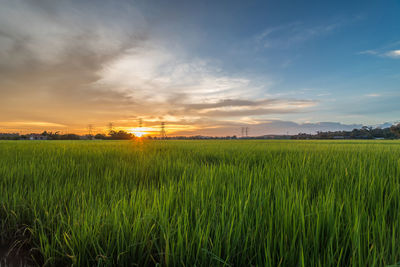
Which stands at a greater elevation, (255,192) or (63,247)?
(255,192)

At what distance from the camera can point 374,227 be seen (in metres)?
1.16

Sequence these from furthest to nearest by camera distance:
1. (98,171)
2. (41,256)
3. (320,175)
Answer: (98,171) < (320,175) < (41,256)

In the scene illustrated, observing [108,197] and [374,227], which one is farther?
[108,197]

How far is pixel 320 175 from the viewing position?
8.41 feet

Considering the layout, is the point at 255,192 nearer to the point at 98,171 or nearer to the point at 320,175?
the point at 320,175

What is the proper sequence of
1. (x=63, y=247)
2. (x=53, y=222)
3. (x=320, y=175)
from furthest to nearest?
(x=320, y=175) → (x=53, y=222) → (x=63, y=247)

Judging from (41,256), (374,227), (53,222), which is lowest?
(41,256)

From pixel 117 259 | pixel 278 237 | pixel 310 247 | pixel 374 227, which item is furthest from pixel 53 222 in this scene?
pixel 374 227

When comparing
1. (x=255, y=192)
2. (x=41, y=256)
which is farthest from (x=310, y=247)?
(x=41, y=256)

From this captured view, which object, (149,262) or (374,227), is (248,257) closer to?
(149,262)

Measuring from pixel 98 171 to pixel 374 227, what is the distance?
3.59m

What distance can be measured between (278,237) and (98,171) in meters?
3.19

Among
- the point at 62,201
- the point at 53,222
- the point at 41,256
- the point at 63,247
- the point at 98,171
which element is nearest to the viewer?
the point at 63,247

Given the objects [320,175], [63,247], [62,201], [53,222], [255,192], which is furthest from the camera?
[320,175]
